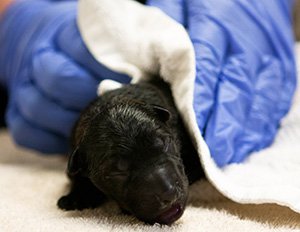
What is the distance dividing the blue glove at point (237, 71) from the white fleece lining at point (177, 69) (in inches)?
1.7

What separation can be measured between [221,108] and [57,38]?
2.08 ft

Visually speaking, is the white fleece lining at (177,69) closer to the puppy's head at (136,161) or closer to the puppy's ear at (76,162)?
the puppy's head at (136,161)

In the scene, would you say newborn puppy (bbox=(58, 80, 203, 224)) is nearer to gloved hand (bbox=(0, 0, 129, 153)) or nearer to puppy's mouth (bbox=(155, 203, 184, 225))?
puppy's mouth (bbox=(155, 203, 184, 225))

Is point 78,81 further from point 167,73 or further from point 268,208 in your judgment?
point 268,208

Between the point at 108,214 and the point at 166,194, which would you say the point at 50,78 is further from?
the point at 166,194

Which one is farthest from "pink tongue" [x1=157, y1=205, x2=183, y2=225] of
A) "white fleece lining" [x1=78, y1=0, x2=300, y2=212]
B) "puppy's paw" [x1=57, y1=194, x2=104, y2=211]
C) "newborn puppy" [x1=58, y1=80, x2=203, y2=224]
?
"puppy's paw" [x1=57, y1=194, x2=104, y2=211]

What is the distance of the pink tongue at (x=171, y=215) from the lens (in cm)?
104

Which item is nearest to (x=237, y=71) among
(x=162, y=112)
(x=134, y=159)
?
(x=162, y=112)

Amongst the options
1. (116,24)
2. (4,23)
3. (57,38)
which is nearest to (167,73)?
(116,24)

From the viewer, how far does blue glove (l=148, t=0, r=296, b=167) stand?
4.26ft

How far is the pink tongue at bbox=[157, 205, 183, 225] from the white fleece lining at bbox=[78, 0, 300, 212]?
0.49ft

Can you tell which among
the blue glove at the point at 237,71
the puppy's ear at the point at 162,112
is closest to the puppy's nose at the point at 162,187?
the puppy's ear at the point at 162,112

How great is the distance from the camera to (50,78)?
1513mm

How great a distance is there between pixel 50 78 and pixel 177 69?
42 cm
